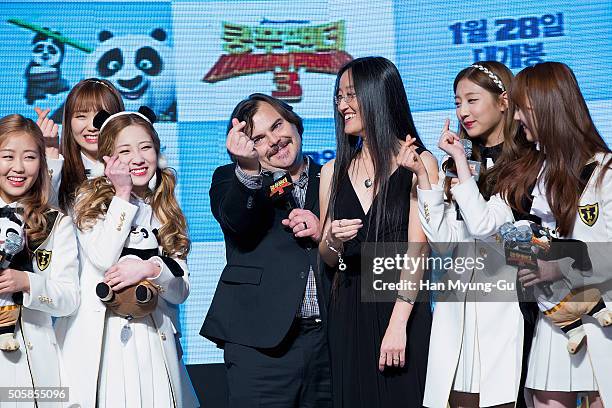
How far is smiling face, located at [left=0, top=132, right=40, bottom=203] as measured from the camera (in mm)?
3445

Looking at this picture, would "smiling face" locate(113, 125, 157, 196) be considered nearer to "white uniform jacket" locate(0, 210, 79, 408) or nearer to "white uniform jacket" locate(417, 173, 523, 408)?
"white uniform jacket" locate(0, 210, 79, 408)

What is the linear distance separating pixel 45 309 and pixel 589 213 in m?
1.92

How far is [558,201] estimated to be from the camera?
10.4 feet

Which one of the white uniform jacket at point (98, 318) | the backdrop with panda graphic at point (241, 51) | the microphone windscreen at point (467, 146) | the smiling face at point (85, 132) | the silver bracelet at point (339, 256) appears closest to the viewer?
the white uniform jacket at point (98, 318)

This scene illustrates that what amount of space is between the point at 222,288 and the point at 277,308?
0.88ft

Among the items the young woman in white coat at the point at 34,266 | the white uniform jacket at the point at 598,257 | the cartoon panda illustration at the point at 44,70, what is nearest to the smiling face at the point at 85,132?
the young woman in white coat at the point at 34,266

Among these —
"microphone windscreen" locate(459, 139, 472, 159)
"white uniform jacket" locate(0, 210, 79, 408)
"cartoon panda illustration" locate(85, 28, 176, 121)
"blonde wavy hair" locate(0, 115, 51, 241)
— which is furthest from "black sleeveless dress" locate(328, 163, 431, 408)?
"cartoon panda illustration" locate(85, 28, 176, 121)

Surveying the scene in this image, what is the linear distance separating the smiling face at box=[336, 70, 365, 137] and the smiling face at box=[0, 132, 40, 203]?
117cm

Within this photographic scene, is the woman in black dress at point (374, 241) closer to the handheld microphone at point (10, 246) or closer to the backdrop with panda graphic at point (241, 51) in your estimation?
the handheld microphone at point (10, 246)

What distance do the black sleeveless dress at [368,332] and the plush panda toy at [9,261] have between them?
115 cm

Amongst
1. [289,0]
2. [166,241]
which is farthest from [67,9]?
[166,241]

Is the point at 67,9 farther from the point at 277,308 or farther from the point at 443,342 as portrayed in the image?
the point at 443,342

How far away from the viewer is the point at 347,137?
3619mm

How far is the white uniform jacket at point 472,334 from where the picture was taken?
10.8 ft
